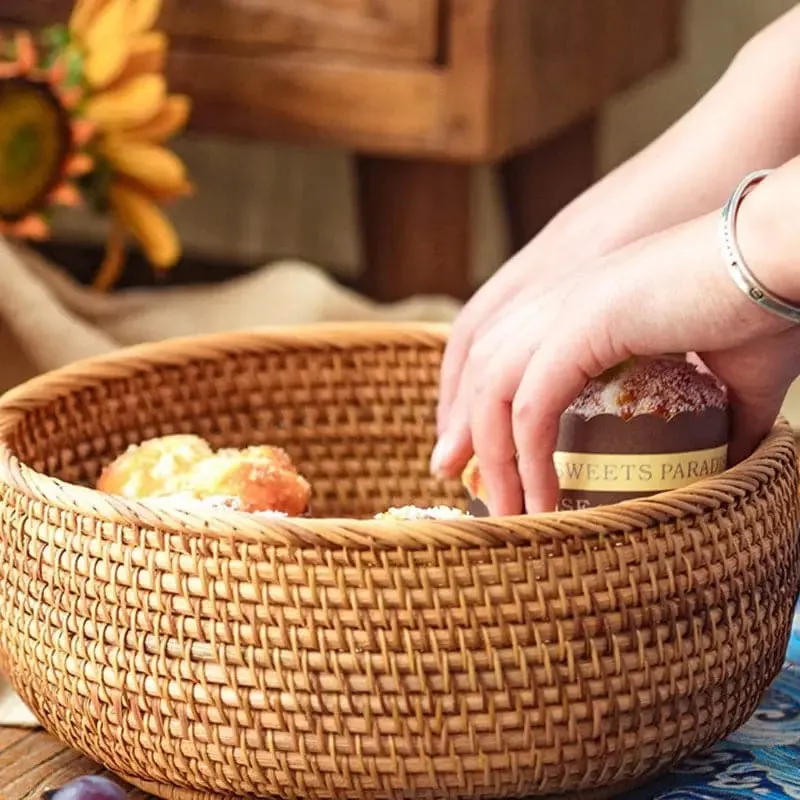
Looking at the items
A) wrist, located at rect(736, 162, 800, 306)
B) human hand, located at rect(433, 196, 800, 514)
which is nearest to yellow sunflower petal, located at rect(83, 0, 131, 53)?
human hand, located at rect(433, 196, 800, 514)

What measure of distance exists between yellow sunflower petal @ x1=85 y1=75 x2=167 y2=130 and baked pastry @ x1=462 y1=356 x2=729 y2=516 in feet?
2.19

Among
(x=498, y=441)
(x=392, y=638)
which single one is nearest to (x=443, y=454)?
(x=498, y=441)

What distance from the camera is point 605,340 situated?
663 millimetres

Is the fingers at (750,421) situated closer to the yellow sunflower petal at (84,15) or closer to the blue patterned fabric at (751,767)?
the blue patterned fabric at (751,767)

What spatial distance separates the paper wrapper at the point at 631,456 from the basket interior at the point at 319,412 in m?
0.23

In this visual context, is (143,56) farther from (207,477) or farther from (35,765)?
(35,765)

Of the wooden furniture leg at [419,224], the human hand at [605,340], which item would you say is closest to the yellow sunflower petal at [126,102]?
the wooden furniture leg at [419,224]

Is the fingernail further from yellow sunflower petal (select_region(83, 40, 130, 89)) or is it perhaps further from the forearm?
yellow sunflower petal (select_region(83, 40, 130, 89))

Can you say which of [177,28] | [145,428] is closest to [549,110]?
[177,28]

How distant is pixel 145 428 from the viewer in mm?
904

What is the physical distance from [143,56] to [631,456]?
72cm

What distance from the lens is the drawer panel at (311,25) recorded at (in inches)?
55.1

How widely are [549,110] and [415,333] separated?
67cm

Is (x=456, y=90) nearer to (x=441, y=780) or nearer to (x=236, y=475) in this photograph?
(x=236, y=475)
